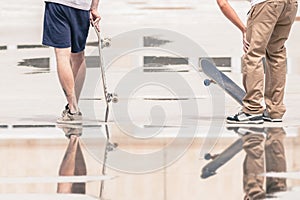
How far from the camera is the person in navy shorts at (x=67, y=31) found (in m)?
8.62

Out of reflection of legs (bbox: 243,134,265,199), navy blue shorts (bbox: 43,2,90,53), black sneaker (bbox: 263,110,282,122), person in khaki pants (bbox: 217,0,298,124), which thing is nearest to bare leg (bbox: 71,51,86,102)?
navy blue shorts (bbox: 43,2,90,53)

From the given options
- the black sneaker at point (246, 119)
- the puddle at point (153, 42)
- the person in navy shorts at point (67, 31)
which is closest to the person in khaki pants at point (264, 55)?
the black sneaker at point (246, 119)

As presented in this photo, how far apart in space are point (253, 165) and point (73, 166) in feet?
4.20

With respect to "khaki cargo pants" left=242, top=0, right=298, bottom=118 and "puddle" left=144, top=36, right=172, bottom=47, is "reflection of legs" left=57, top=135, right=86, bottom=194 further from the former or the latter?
"puddle" left=144, top=36, right=172, bottom=47

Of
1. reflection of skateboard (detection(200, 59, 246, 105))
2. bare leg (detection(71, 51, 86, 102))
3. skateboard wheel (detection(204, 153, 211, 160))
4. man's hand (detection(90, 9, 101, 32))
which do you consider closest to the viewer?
skateboard wheel (detection(204, 153, 211, 160))

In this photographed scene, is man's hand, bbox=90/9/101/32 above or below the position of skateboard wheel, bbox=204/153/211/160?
above

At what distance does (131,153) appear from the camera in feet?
24.2

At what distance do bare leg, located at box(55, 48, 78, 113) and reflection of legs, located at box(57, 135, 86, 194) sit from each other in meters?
0.99

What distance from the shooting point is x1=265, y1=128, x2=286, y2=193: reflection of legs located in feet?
19.9

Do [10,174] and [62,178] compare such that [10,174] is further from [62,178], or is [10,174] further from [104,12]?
[104,12]

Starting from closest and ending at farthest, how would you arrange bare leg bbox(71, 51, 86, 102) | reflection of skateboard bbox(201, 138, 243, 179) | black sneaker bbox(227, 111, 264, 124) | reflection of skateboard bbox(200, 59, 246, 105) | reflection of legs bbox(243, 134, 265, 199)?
1. reflection of legs bbox(243, 134, 265, 199)
2. reflection of skateboard bbox(201, 138, 243, 179)
3. black sneaker bbox(227, 111, 264, 124)
4. bare leg bbox(71, 51, 86, 102)
5. reflection of skateboard bbox(200, 59, 246, 105)

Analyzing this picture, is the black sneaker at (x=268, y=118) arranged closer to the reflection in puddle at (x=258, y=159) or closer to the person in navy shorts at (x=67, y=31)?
the reflection in puddle at (x=258, y=159)

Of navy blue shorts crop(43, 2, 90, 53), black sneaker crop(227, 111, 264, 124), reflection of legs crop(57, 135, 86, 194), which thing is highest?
navy blue shorts crop(43, 2, 90, 53)

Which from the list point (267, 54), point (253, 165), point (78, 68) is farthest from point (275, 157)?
point (78, 68)
